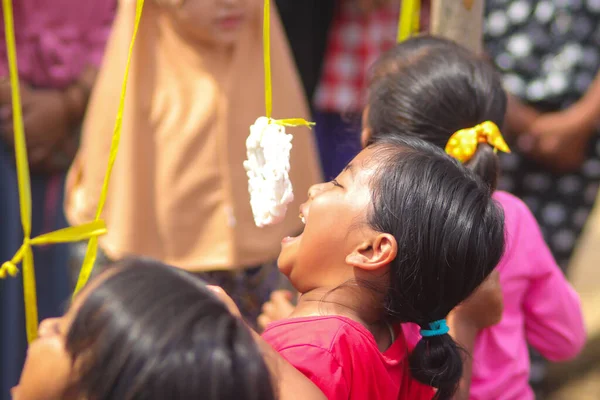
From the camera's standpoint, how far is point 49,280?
225 cm

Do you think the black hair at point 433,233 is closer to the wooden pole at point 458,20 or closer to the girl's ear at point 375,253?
the girl's ear at point 375,253

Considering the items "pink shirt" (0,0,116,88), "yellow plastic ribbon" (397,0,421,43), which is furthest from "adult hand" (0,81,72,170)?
"yellow plastic ribbon" (397,0,421,43)

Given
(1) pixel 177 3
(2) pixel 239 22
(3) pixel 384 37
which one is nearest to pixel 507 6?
(3) pixel 384 37

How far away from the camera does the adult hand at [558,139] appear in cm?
211

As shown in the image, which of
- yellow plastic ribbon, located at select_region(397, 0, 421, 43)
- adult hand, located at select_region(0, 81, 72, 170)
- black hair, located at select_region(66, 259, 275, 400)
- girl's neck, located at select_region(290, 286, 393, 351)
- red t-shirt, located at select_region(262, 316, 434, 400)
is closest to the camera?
black hair, located at select_region(66, 259, 275, 400)

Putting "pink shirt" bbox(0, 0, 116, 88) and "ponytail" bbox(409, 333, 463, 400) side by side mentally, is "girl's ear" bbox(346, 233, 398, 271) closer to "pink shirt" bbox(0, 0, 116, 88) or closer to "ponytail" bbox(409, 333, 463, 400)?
"ponytail" bbox(409, 333, 463, 400)

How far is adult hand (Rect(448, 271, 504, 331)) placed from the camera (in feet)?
3.82

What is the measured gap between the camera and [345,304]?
1.04m

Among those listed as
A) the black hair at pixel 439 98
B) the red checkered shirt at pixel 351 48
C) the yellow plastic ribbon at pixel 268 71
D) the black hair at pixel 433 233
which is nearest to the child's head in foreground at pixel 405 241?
the black hair at pixel 433 233

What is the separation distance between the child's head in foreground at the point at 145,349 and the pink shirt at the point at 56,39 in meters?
1.48

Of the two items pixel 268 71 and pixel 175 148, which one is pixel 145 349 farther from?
pixel 175 148

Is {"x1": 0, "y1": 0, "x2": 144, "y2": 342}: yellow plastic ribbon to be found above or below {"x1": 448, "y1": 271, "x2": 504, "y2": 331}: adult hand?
above

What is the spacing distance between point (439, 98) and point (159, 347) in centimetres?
76

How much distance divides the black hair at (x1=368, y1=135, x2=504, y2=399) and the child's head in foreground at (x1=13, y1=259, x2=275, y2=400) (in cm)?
32
